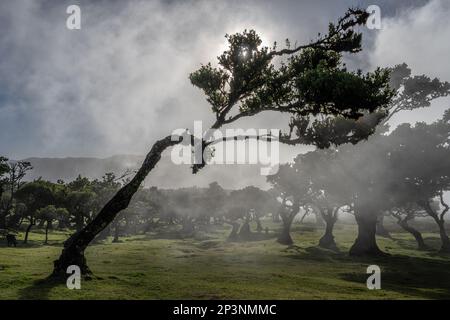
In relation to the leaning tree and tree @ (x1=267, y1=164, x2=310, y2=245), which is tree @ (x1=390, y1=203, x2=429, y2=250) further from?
the leaning tree

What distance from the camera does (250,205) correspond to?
100438 millimetres

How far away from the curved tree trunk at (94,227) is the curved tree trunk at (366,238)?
39.9 m

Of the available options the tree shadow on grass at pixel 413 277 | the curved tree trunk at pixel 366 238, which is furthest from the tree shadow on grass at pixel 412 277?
the curved tree trunk at pixel 366 238

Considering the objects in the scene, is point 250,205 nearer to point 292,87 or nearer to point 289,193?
point 289,193

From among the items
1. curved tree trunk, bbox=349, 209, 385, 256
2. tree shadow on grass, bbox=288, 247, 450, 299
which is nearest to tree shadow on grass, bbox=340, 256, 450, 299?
tree shadow on grass, bbox=288, 247, 450, 299

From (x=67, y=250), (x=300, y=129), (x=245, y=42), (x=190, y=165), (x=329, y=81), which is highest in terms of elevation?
(x=245, y=42)

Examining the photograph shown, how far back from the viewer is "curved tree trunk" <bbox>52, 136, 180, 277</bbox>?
65.0 feet

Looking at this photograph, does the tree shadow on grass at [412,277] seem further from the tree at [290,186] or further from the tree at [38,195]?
the tree at [38,195]

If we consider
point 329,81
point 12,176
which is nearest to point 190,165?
point 329,81

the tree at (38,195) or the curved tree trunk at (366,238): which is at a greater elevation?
the tree at (38,195)

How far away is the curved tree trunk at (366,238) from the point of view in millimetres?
50938

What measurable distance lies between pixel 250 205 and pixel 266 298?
83467 millimetres

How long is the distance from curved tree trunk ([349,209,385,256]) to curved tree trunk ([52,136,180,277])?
131 feet

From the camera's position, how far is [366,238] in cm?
5194
